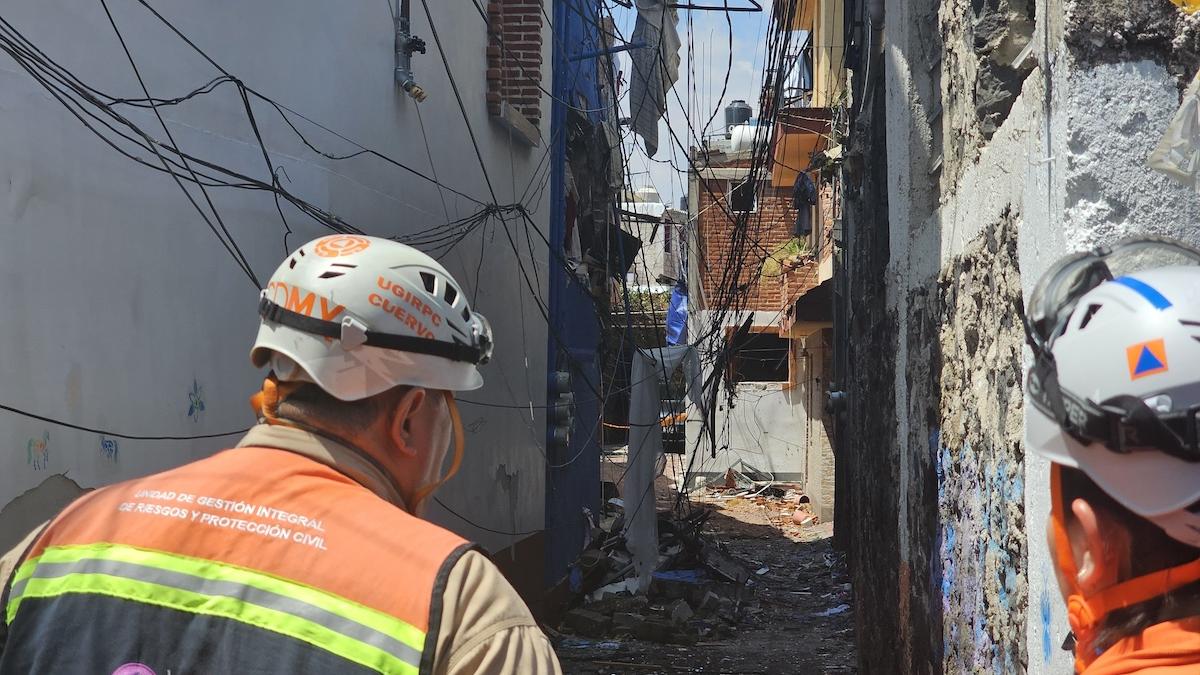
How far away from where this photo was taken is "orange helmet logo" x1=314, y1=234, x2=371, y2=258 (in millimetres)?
1896

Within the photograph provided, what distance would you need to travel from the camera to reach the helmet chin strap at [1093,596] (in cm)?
132

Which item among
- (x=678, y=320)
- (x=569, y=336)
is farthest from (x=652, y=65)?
(x=678, y=320)

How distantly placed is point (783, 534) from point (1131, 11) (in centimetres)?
1500

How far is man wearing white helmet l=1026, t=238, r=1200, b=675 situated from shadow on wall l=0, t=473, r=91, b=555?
3.27 metres

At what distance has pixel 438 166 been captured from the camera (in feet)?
26.7

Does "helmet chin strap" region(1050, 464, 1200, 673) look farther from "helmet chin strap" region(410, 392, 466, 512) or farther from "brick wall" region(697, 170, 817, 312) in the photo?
"brick wall" region(697, 170, 817, 312)

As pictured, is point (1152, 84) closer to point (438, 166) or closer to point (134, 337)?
point (134, 337)

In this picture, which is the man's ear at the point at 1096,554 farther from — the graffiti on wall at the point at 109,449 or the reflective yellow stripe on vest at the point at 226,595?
the graffiti on wall at the point at 109,449

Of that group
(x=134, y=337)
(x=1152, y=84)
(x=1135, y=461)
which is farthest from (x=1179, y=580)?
(x=134, y=337)

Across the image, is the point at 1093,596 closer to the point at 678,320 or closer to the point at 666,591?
the point at 666,591

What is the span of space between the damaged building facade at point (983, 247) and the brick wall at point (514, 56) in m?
3.34

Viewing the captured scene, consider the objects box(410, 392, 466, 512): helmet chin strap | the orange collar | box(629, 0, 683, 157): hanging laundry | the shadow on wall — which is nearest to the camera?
the orange collar

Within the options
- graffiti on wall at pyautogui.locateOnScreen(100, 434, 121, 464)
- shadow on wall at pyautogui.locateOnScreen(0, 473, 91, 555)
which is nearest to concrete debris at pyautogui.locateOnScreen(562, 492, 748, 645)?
graffiti on wall at pyautogui.locateOnScreen(100, 434, 121, 464)

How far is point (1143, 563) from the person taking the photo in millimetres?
1353
